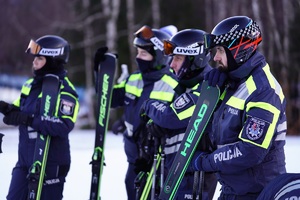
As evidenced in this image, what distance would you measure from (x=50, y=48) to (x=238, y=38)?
2.36 meters

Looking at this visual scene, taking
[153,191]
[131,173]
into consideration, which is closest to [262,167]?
[153,191]

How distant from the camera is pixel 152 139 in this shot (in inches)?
218

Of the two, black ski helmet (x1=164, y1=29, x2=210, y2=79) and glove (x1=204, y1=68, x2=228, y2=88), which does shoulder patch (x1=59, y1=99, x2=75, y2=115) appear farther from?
glove (x1=204, y1=68, x2=228, y2=88)

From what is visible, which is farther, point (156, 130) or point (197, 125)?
point (156, 130)

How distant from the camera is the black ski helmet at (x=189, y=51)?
505cm

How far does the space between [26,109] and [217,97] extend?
2.13 metres

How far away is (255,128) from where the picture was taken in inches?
142

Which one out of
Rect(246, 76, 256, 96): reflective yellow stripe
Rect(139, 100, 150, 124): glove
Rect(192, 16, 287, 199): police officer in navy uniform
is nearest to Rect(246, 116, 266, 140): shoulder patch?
Rect(192, 16, 287, 199): police officer in navy uniform

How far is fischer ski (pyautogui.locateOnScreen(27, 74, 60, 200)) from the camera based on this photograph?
539cm

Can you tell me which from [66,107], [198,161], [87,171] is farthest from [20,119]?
[87,171]

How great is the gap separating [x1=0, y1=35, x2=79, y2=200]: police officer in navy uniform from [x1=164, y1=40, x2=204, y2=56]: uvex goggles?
1.09m

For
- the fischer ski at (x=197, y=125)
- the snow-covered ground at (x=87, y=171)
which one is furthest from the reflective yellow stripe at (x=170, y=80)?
the snow-covered ground at (x=87, y=171)

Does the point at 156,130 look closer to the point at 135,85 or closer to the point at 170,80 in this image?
the point at 170,80

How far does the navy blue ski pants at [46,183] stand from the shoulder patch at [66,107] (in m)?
0.48
